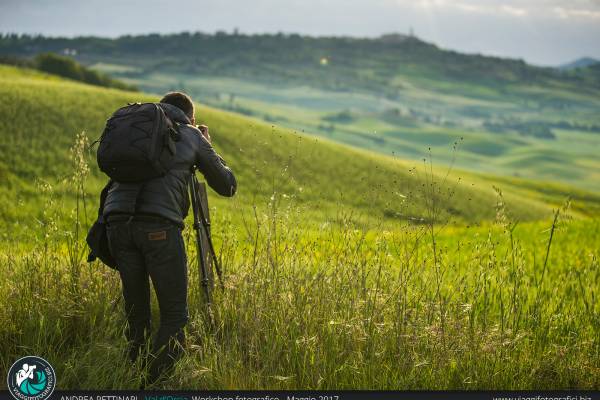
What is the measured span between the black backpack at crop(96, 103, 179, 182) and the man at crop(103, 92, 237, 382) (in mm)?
160

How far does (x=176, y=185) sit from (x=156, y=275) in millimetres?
Answer: 791

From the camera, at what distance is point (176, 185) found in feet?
18.6

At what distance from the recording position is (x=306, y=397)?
16.8ft

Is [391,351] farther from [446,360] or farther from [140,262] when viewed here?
[140,262]

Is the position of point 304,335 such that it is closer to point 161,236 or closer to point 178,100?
point 161,236

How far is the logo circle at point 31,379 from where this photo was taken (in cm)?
504

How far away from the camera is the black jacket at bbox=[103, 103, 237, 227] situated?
5.47 metres

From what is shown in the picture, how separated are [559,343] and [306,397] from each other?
3.34 metres

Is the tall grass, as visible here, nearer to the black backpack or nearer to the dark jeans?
the dark jeans

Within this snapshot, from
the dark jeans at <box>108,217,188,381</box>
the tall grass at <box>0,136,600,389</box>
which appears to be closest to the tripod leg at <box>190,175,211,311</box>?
the tall grass at <box>0,136,600,389</box>

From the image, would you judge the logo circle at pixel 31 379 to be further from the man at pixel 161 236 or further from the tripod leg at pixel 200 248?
the tripod leg at pixel 200 248

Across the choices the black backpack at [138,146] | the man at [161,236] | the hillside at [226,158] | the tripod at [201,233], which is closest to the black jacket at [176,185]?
the man at [161,236]

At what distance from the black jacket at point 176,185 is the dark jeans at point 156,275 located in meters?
0.12

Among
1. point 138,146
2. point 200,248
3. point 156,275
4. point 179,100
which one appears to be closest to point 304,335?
point 200,248
